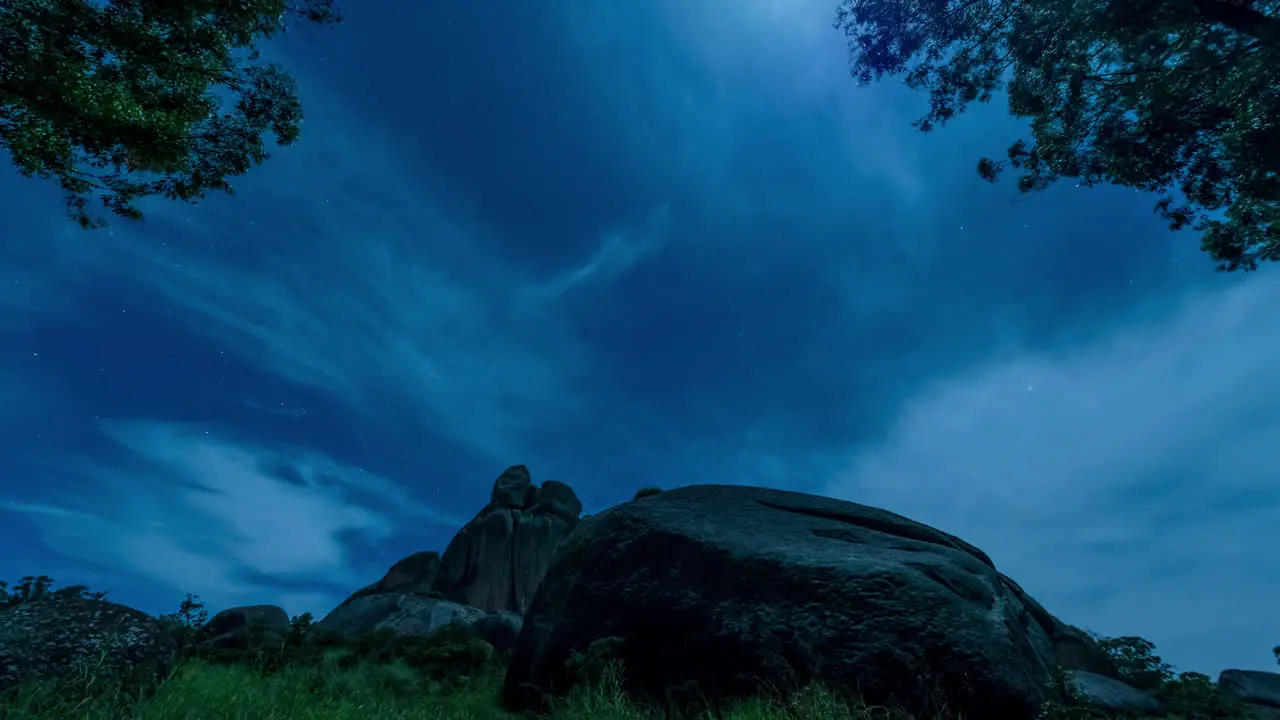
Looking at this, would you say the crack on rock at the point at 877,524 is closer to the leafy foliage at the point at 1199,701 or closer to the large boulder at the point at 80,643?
the leafy foliage at the point at 1199,701

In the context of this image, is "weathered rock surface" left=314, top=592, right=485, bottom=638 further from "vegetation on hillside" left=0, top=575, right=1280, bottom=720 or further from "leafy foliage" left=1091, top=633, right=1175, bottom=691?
"leafy foliage" left=1091, top=633, right=1175, bottom=691

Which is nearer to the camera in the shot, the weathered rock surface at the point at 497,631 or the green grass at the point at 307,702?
the green grass at the point at 307,702

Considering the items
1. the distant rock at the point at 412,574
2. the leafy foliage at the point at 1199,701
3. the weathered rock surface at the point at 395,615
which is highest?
the distant rock at the point at 412,574

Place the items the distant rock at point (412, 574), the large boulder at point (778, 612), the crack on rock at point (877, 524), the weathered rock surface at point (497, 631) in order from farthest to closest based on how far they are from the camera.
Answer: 1. the distant rock at point (412, 574)
2. the weathered rock surface at point (497, 631)
3. the crack on rock at point (877, 524)
4. the large boulder at point (778, 612)

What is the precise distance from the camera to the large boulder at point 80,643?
614cm

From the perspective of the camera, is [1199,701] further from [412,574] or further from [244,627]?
[412,574]

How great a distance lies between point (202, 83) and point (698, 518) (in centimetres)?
1250

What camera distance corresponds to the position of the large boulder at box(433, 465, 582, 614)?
33.6m

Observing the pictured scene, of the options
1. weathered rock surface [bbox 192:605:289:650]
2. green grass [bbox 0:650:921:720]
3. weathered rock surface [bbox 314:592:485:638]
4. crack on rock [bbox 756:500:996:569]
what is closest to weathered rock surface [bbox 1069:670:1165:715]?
crack on rock [bbox 756:500:996:569]

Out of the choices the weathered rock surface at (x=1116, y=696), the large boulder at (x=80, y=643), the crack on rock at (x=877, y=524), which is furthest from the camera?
the weathered rock surface at (x=1116, y=696)

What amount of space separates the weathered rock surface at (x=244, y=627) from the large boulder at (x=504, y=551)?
1376 cm

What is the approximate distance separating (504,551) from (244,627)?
23620mm

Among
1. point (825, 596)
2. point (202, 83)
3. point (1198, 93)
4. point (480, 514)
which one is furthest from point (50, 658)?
point (480, 514)

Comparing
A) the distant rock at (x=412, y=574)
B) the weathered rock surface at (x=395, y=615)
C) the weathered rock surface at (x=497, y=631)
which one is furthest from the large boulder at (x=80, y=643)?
the distant rock at (x=412, y=574)
